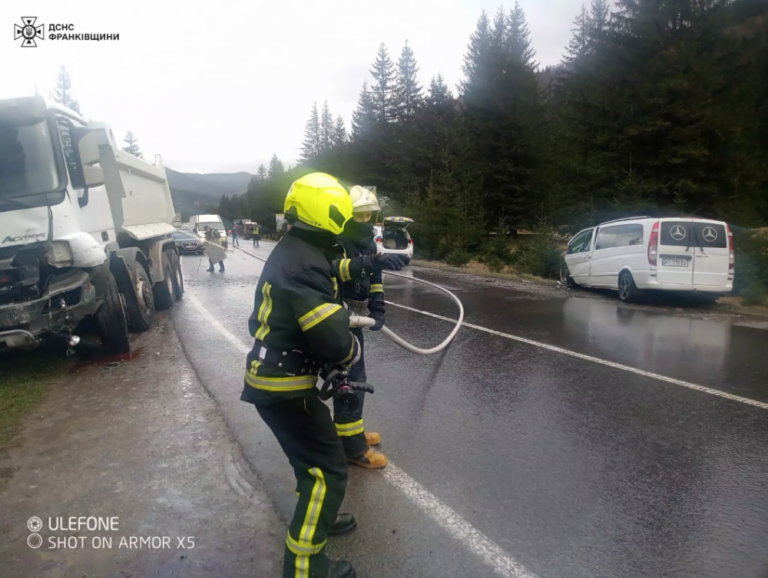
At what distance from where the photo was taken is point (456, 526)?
3334mm

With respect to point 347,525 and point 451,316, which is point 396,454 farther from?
point 451,316

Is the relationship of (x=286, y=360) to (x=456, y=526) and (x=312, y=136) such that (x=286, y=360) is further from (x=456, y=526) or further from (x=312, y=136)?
(x=312, y=136)

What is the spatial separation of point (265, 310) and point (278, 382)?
35cm

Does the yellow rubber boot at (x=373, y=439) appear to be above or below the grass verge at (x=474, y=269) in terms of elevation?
above

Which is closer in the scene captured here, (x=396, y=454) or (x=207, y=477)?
(x=207, y=477)

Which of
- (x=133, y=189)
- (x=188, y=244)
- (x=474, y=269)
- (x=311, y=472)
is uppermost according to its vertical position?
(x=133, y=189)

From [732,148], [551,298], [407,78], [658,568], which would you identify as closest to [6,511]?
[658,568]

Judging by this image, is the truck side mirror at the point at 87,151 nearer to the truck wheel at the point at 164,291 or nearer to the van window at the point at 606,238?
the truck wheel at the point at 164,291

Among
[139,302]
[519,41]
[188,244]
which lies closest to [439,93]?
[519,41]

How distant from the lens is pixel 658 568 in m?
2.91

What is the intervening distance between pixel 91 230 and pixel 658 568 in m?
7.15

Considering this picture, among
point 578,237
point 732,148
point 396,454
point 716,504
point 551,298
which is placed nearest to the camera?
point 716,504

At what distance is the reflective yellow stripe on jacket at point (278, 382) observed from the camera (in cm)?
271

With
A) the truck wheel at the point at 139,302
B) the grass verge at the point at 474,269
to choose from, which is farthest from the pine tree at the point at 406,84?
the truck wheel at the point at 139,302
